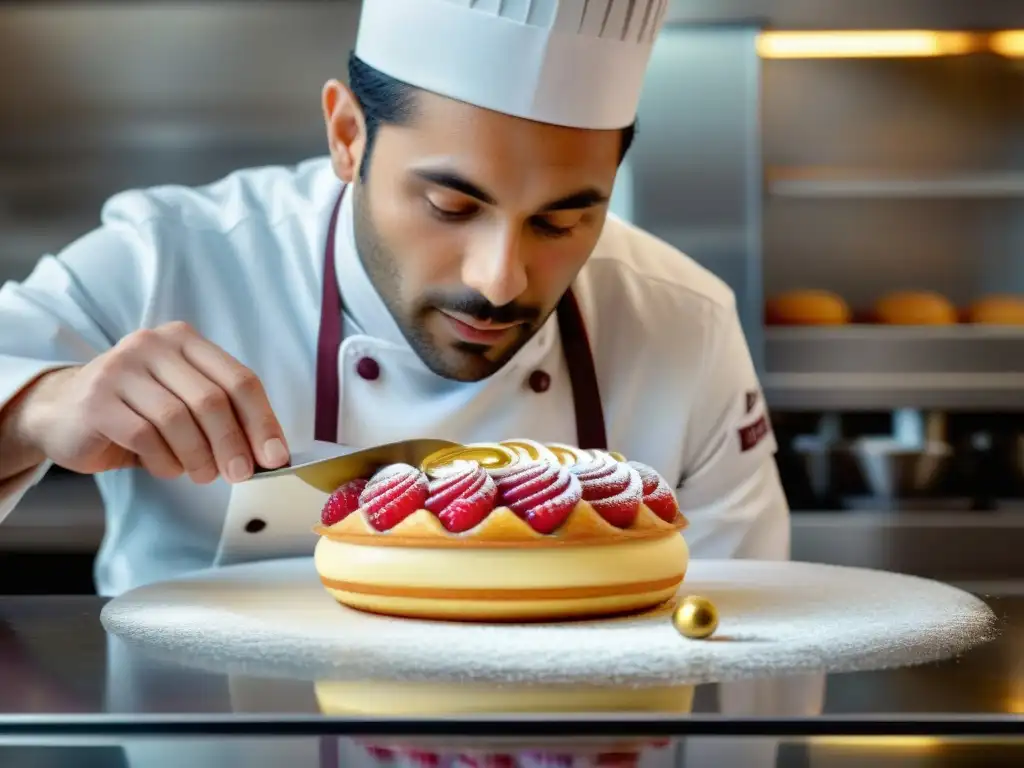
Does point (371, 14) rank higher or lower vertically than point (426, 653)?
higher

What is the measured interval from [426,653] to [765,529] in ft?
3.56

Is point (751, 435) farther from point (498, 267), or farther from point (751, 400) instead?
point (498, 267)

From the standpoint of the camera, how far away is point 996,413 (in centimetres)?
362

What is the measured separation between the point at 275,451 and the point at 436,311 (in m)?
0.40

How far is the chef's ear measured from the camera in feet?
5.29

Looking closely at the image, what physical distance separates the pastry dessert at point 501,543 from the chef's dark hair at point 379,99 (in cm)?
48

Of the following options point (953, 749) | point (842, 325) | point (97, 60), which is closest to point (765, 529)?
point (953, 749)

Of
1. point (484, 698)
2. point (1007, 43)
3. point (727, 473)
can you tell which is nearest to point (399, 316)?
point (727, 473)

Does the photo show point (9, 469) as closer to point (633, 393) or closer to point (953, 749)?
point (633, 393)

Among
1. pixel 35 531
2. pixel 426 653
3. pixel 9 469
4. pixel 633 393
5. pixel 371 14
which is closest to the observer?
pixel 426 653

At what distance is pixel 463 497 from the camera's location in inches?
42.4

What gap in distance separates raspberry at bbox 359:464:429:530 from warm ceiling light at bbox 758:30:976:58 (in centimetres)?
269

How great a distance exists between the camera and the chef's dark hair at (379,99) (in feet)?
4.84

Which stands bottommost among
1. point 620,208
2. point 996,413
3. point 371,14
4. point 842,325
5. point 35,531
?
point 35,531
